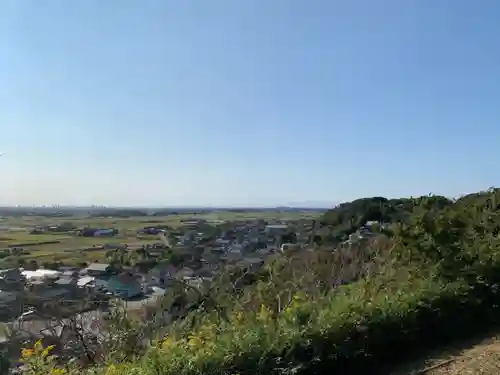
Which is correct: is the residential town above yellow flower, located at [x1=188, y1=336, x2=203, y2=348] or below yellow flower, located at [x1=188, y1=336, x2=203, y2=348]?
below

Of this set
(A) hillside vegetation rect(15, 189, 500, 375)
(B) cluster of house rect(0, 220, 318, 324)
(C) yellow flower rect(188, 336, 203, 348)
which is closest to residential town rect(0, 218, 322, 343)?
(B) cluster of house rect(0, 220, 318, 324)

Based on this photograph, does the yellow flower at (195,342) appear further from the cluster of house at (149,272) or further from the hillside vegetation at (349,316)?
the cluster of house at (149,272)

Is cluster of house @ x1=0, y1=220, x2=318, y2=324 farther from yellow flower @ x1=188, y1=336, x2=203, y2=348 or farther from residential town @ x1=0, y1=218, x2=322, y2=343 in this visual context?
yellow flower @ x1=188, y1=336, x2=203, y2=348

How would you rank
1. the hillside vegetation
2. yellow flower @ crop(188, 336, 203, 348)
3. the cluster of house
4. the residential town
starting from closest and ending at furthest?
the hillside vegetation < yellow flower @ crop(188, 336, 203, 348) < the residential town < the cluster of house

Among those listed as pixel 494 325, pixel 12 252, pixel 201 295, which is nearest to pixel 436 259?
pixel 494 325

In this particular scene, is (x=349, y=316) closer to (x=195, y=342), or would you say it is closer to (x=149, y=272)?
(x=195, y=342)

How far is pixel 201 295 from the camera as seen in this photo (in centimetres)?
786

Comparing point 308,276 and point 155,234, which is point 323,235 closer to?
point 308,276

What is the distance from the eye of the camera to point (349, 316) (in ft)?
14.5

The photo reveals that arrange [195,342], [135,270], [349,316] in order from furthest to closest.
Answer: [135,270] → [349,316] → [195,342]

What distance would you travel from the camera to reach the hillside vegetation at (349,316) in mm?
3596

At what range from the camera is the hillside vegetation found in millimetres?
3596

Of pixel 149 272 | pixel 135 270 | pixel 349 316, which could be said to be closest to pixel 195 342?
pixel 349 316

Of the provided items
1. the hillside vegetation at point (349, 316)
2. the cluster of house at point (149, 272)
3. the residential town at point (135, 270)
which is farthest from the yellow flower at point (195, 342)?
the cluster of house at point (149, 272)
